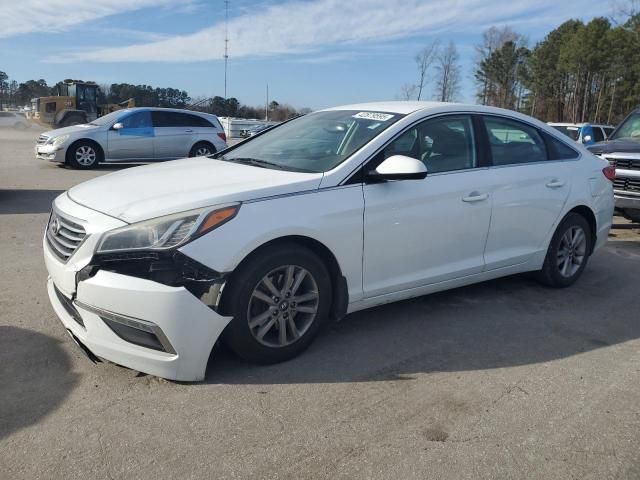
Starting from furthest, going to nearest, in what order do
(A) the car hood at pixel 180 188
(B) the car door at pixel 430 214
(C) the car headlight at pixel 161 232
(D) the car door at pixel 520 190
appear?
(D) the car door at pixel 520 190 → (B) the car door at pixel 430 214 → (A) the car hood at pixel 180 188 → (C) the car headlight at pixel 161 232

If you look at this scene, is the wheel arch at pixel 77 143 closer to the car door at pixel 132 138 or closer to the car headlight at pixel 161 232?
the car door at pixel 132 138

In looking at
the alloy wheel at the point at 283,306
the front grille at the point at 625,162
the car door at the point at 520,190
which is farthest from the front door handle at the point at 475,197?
the front grille at the point at 625,162

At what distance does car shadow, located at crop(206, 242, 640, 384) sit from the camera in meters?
3.47

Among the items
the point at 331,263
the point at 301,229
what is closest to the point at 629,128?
the point at 331,263

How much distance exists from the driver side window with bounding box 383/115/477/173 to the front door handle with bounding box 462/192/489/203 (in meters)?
0.22

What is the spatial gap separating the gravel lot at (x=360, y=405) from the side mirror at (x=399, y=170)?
1.14 m

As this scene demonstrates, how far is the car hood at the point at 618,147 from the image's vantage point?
26.3ft

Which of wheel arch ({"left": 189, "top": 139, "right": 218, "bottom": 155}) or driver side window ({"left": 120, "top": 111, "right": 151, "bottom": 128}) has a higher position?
driver side window ({"left": 120, "top": 111, "right": 151, "bottom": 128})

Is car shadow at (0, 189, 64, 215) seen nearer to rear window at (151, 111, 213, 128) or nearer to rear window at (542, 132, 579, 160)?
rear window at (151, 111, 213, 128)

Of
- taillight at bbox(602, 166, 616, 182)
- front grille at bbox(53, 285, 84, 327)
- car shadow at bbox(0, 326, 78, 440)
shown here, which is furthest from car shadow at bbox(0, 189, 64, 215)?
taillight at bbox(602, 166, 616, 182)

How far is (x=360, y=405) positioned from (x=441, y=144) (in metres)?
2.11

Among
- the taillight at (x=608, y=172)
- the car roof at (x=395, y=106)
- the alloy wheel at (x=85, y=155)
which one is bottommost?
the alloy wheel at (x=85, y=155)

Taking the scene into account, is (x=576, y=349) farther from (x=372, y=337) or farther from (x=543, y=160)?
(x=543, y=160)

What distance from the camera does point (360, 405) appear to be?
10.1ft
